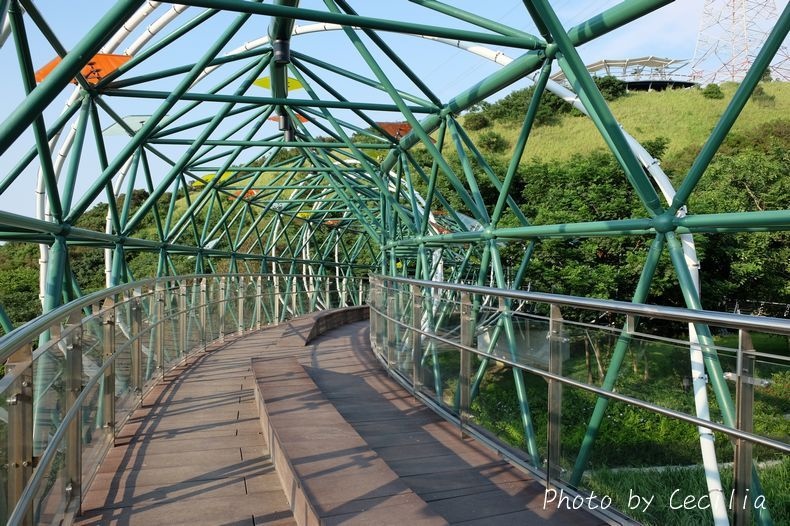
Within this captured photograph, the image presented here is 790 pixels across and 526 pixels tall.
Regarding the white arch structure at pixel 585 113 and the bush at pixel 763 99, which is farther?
the bush at pixel 763 99

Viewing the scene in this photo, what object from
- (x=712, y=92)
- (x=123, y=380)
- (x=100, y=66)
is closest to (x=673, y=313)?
(x=123, y=380)

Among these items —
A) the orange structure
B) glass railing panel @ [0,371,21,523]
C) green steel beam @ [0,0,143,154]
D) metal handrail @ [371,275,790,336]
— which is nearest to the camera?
glass railing panel @ [0,371,21,523]

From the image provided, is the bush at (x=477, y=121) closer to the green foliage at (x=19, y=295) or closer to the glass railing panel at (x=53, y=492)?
the green foliage at (x=19, y=295)

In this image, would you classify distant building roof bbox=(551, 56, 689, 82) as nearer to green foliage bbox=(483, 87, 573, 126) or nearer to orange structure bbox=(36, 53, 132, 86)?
green foliage bbox=(483, 87, 573, 126)

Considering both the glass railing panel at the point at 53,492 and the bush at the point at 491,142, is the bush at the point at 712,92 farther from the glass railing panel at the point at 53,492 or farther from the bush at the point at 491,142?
the glass railing panel at the point at 53,492

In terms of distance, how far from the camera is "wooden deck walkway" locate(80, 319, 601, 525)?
364 centimetres

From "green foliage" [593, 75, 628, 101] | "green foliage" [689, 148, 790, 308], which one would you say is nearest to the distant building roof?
"green foliage" [593, 75, 628, 101]

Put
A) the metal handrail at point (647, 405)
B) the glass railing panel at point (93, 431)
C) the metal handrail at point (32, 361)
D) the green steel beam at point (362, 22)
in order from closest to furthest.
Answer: the metal handrail at point (32, 361)
the metal handrail at point (647, 405)
the glass railing panel at point (93, 431)
the green steel beam at point (362, 22)

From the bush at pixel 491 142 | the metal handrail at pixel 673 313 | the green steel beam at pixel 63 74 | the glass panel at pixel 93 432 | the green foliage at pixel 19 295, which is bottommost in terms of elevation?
the green foliage at pixel 19 295

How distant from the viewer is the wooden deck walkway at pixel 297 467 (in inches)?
143

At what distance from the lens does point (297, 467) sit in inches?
154

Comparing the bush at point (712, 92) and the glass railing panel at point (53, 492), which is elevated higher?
the bush at point (712, 92)

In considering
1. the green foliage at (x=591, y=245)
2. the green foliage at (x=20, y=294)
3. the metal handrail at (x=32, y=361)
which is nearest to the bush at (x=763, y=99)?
the green foliage at (x=591, y=245)

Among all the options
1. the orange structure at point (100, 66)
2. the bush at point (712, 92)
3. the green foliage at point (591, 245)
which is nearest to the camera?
the orange structure at point (100, 66)
